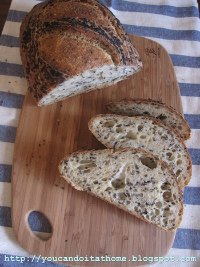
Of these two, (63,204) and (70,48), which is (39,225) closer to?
(63,204)

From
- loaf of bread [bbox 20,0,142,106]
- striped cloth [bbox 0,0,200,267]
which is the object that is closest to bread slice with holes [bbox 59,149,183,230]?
striped cloth [bbox 0,0,200,267]

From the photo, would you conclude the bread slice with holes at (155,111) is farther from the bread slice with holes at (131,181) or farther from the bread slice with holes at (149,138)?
the bread slice with holes at (131,181)

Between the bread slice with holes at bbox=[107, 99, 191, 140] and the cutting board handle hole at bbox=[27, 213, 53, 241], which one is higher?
the bread slice with holes at bbox=[107, 99, 191, 140]

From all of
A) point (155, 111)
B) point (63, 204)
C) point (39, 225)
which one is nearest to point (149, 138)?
point (155, 111)

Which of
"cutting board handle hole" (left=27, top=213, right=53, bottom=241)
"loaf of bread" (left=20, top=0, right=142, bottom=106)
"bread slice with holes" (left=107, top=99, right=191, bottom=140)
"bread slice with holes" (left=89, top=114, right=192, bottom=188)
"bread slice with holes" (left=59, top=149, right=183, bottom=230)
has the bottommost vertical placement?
"cutting board handle hole" (left=27, top=213, right=53, bottom=241)

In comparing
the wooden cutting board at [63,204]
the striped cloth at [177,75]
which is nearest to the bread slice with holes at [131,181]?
the wooden cutting board at [63,204]

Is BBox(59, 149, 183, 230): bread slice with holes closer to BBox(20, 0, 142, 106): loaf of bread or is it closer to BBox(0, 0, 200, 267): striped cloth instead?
BBox(0, 0, 200, 267): striped cloth
